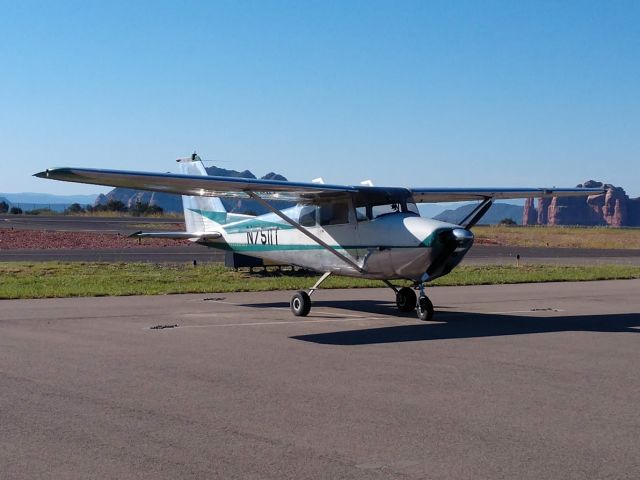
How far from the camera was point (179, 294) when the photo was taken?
19047 mm

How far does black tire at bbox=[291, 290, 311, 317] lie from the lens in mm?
15045

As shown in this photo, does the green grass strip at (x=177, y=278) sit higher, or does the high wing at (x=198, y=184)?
the high wing at (x=198, y=184)

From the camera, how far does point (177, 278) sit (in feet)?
74.8

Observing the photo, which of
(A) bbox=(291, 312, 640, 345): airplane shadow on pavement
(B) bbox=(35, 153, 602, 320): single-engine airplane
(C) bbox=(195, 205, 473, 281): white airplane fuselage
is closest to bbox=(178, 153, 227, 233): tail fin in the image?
(B) bbox=(35, 153, 602, 320): single-engine airplane

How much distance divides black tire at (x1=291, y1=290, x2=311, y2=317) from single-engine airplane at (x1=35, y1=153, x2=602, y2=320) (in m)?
0.02

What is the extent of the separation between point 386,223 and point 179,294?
6.38m

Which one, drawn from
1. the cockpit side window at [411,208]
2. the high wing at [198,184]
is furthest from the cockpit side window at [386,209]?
the high wing at [198,184]

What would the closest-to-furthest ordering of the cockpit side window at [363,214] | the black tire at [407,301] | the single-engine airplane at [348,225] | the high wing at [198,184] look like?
the high wing at [198,184] → the single-engine airplane at [348,225] → the cockpit side window at [363,214] → the black tire at [407,301]

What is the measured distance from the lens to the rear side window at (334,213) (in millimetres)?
15625

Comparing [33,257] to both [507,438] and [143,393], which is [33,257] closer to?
[143,393]

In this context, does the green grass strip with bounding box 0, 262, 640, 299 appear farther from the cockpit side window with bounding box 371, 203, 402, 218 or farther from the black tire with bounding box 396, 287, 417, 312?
the cockpit side window with bounding box 371, 203, 402, 218

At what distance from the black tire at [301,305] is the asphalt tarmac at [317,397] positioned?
49cm

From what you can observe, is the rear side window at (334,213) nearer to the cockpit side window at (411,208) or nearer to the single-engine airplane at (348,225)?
the single-engine airplane at (348,225)

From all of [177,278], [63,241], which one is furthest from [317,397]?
[63,241]
